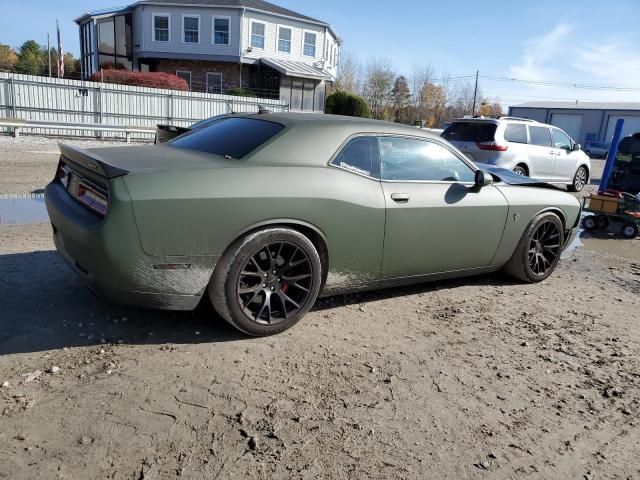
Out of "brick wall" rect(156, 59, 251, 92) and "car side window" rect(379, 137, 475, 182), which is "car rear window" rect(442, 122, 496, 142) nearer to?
"car side window" rect(379, 137, 475, 182)

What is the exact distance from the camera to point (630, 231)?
859cm

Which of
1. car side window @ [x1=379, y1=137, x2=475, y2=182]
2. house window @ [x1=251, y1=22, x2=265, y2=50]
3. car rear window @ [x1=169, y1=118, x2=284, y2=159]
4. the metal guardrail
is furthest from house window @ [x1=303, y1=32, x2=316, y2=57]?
car side window @ [x1=379, y1=137, x2=475, y2=182]

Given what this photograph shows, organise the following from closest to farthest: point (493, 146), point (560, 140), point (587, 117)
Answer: point (493, 146) < point (560, 140) < point (587, 117)

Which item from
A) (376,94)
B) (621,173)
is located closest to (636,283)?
(621,173)

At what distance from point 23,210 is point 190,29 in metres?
29.0

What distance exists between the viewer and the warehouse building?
4953cm

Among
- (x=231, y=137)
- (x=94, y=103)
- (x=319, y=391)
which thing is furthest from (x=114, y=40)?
(x=319, y=391)

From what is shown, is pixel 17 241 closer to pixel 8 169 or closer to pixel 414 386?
pixel 414 386

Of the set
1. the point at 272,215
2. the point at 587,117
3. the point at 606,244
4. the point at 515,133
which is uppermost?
the point at 587,117

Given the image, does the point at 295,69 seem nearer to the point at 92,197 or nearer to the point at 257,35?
the point at 257,35

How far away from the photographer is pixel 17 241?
5.50 metres

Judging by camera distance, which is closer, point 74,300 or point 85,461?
point 85,461

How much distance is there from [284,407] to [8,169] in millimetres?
9889

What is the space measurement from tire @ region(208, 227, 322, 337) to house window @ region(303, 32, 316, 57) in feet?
114
